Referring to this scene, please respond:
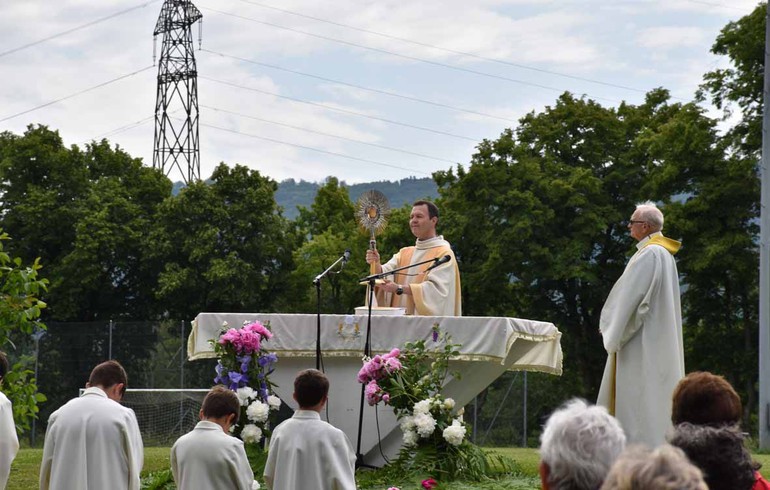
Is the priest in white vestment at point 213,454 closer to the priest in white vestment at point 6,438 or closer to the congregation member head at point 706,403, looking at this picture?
the priest in white vestment at point 6,438

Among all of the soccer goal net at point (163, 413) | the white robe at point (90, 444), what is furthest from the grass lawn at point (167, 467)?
the soccer goal net at point (163, 413)

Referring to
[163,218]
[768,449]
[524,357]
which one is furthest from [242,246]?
[524,357]

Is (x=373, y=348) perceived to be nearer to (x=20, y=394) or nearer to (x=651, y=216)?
(x=651, y=216)

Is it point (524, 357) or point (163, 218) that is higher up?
point (163, 218)

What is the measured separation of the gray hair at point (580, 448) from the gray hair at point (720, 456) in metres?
0.69

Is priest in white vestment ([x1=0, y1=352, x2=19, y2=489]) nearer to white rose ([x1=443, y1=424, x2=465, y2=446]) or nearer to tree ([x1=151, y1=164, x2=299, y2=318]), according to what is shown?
white rose ([x1=443, y1=424, x2=465, y2=446])

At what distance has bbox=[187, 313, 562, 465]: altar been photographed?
33.8 feet

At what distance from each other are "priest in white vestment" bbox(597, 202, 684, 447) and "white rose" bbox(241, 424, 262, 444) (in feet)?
9.41

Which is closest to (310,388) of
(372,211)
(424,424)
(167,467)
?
(424,424)

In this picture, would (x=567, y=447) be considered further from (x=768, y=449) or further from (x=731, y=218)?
(x=731, y=218)

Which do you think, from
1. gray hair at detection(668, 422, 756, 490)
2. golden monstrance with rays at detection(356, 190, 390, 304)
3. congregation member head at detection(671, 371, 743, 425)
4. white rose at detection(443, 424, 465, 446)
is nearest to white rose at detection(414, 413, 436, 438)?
white rose at detection(443, 424, 465, 446)

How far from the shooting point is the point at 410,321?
10.4 m

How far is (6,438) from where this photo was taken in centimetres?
821

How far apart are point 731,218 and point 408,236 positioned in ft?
34.2
